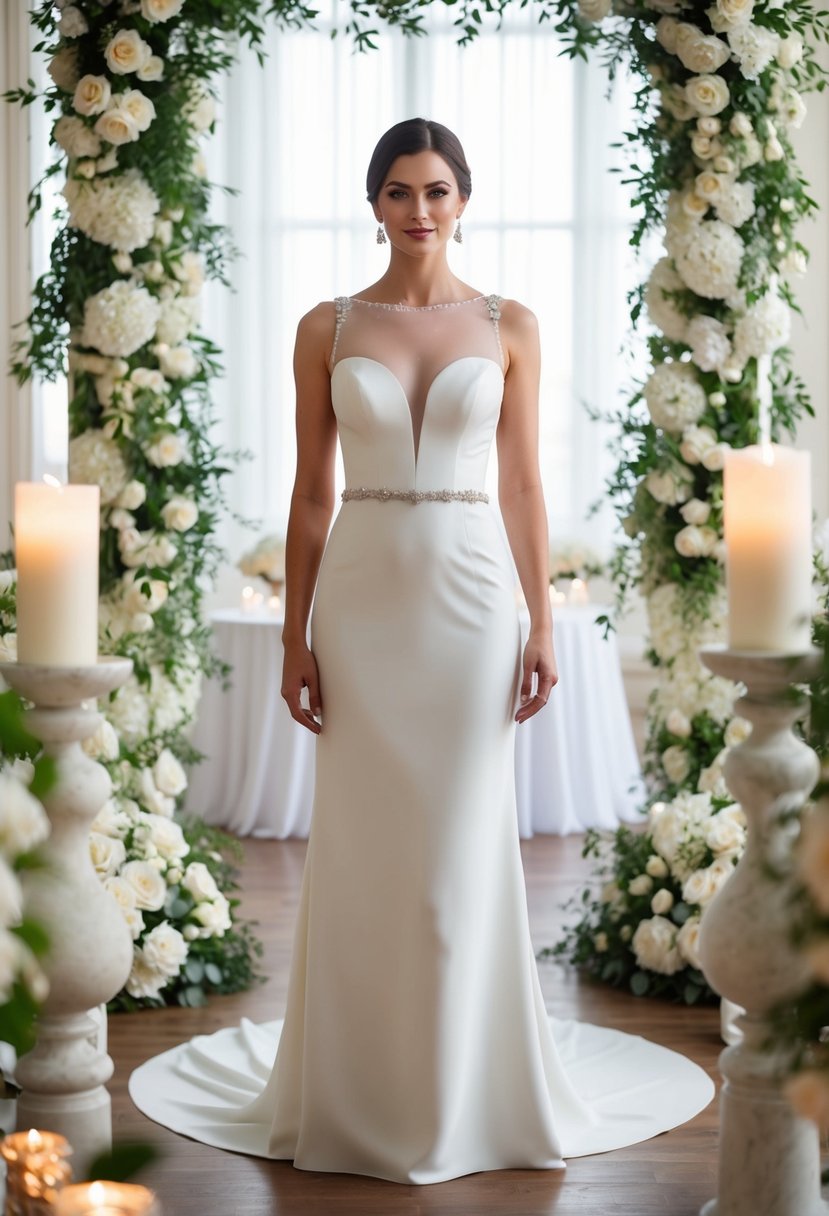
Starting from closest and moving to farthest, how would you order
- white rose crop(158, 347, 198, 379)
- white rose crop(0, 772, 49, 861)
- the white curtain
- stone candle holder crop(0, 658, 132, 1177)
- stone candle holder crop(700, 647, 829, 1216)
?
white rose crop(0, 772, 49, 861) < stone candle holder crop(0, 658, 132, 1177) < stone candle holder crop(700, 647, 829, 1216) < white rose crop(158, 347, 198, 379) < the white curtain

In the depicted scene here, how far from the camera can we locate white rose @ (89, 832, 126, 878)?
4188 mm

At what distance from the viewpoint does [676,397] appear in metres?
4.35

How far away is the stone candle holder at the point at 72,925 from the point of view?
2.15 m

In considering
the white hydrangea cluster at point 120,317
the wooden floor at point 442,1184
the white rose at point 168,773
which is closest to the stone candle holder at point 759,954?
the wooden floor at point 442,1184

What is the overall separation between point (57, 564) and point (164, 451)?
2.17 metres

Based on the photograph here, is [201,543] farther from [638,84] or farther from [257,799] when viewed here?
[638,84]

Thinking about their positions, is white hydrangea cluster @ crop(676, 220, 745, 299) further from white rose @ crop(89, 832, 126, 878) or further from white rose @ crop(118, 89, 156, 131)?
white rose @ crop(89, 832, 126, 878)

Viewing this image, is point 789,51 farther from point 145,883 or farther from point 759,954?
point 145,883

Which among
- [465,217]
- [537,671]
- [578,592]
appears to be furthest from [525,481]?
[465,217]

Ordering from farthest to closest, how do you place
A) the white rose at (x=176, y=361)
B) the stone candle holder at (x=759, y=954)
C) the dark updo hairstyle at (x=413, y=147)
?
1. the white rose at (x=176, y=361)
2. the dark updo hairstyle at (x=413, y=147)
3. the stone candle holder at (x=759, y=954)

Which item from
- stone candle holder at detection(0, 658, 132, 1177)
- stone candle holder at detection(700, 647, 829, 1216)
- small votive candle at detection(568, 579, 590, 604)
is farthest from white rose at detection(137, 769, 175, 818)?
small votive candle at detection(568, 579, 590, 604)

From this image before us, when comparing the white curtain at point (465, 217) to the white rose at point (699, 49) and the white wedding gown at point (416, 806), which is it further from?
the white wedding gown at point (416, 806)

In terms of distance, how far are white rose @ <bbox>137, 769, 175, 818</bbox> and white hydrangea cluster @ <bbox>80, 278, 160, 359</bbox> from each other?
128 centimetres

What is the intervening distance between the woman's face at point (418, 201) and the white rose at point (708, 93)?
4.21 ft
